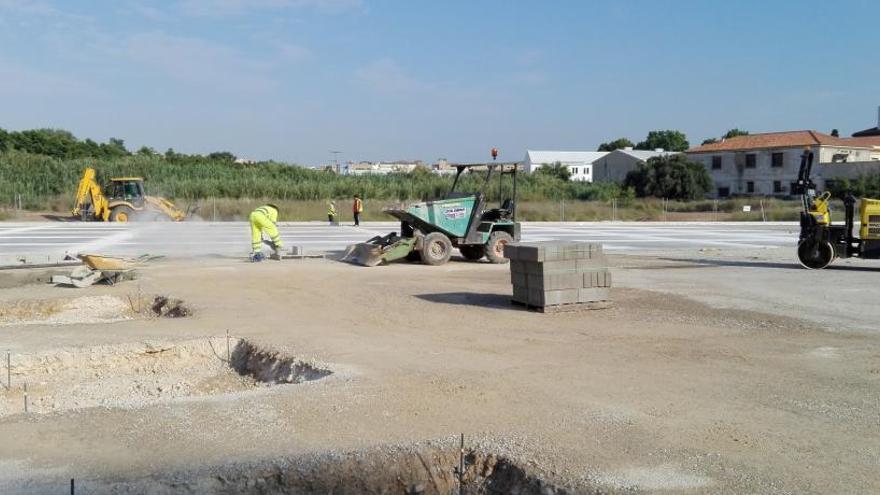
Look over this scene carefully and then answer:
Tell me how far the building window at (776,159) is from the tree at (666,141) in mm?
49224

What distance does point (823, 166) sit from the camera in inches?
2409

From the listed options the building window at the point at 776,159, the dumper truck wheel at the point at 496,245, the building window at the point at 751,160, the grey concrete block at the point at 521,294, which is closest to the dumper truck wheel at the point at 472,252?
the dumper truck wheel at the point at 496,245

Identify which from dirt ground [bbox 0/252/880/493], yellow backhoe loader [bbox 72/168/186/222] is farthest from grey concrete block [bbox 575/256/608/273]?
yellow backhoe loader [bbox 72/168/186/222]

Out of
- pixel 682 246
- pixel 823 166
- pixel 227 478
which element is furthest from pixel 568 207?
pixel 227 478

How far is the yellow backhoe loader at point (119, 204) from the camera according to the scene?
117ft

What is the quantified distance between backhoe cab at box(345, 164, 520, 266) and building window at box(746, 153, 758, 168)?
54.7m

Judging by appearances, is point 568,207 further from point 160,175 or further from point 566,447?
point 566,447

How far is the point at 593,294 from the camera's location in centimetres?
1168

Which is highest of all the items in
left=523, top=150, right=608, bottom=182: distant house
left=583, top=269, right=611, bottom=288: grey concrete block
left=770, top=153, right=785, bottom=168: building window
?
left=523, top=150, right=608, bottom=182: distant house

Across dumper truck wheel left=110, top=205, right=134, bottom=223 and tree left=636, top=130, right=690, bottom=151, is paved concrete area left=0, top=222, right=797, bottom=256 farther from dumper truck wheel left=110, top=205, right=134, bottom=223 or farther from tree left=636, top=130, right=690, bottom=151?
tree left=636, top=130, right=690, bottom=151

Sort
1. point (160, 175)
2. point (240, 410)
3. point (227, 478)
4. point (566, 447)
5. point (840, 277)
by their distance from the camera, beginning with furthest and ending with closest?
point (160, 175) < point (840, 277) < point (240, 410) < point (566, 447) < point (227, 478)

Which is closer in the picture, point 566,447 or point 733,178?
point 566,447

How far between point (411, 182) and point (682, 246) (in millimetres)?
33189

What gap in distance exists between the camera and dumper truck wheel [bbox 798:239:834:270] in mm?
17469
